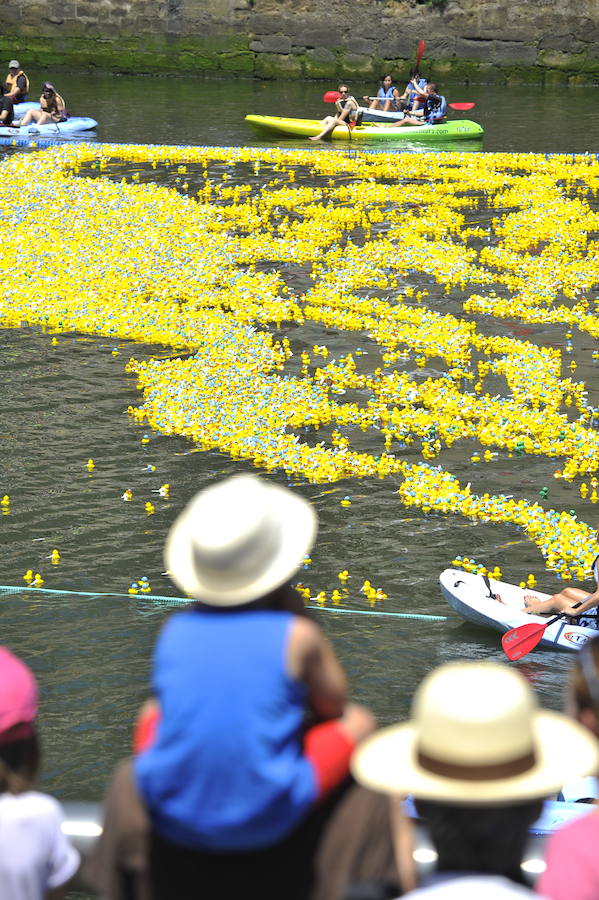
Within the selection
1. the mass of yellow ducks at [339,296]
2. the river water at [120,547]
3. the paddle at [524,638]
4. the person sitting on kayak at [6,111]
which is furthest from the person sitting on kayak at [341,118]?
the paddle at [524,638]

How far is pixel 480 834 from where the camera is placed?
10.2 ft

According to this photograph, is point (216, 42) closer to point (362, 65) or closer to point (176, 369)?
point (362, 65)

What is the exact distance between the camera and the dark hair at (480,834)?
3090 millimetres

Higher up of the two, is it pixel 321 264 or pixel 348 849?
pixel 348 849

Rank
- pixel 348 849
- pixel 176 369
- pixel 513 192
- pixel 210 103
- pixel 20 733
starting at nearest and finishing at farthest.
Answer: pixel 348 849 → pixel 20 733 → pixel 176 369 → pixel 513 192 → pixel 210 103

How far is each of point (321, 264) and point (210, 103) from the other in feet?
A: 66.3

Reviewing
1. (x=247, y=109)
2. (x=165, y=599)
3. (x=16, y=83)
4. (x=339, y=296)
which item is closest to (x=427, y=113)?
(x=247, y=109)

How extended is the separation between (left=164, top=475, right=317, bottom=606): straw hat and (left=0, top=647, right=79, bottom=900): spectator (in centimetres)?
Result: 64

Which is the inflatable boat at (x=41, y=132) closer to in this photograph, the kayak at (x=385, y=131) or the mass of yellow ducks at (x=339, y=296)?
the mass of yellow ducks at (x=339, y=296)

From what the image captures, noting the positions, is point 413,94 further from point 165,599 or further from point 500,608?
point 500,608

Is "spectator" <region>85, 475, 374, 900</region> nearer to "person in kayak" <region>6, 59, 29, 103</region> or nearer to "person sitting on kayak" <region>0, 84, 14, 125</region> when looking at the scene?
"person sitting on kayak" <region>0, 84, 14, 125</region>

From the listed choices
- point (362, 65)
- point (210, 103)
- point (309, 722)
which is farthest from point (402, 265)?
point (362, 65)

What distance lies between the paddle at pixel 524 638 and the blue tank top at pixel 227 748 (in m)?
6.79

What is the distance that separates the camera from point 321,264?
21453 mm
